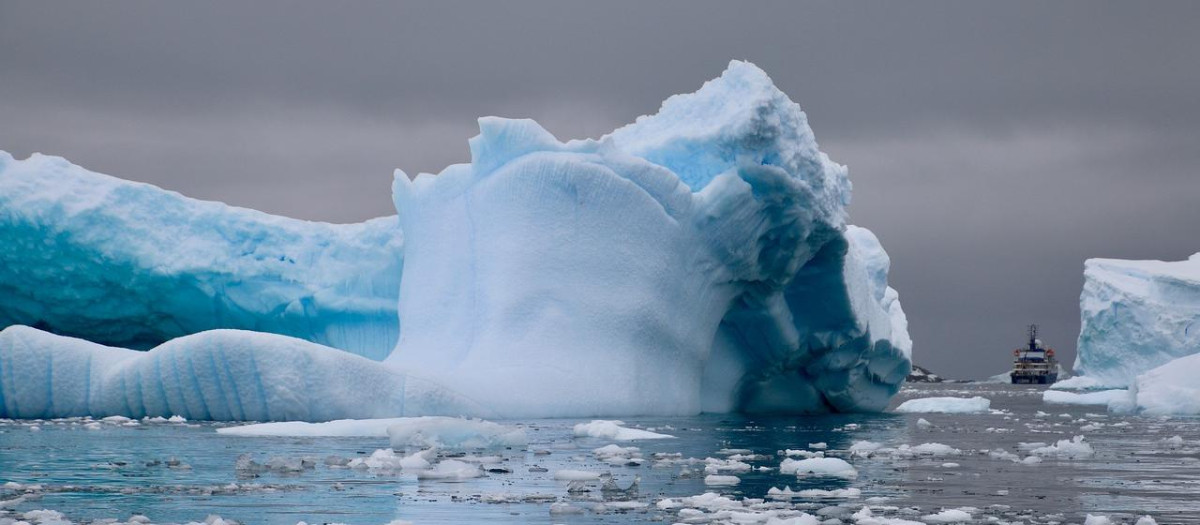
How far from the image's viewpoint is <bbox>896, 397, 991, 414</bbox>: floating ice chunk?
2555 cm

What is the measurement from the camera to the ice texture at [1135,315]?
34562 mm

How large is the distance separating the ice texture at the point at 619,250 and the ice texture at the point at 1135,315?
55.7ft

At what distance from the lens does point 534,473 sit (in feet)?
31.1

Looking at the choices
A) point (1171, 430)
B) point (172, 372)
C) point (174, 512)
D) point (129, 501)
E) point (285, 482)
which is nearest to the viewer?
point (174, 512)

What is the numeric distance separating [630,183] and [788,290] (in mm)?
4922

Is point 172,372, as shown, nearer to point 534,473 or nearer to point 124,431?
point 124,431

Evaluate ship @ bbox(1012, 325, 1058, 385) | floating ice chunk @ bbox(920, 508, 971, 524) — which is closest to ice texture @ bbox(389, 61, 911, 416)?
floating ice chunk @ bbox(920, 508, 971, 524)

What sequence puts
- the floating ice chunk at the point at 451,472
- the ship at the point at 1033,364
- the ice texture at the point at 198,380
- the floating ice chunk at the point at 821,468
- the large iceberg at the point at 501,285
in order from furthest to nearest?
the ship at the point at 1033,364, the large iceberg at the point at 501,285, the ice texture at the point at 198,380, the floating ice chunk at the point at 821,468, the floating ice chunk at the point at 451,472

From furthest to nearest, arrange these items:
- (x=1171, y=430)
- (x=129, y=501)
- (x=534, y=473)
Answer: (x=1171, y=430)
(x=534, y=473)
(x=129, y=501)

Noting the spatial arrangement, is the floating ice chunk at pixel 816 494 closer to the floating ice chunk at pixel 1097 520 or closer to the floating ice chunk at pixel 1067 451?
the floating ice chunk at pixel 1097 520

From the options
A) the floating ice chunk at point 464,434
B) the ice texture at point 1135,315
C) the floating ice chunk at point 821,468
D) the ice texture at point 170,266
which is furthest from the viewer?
the ice texture at point 1135,315

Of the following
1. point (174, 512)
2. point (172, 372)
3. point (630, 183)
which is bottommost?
point (174, 512)

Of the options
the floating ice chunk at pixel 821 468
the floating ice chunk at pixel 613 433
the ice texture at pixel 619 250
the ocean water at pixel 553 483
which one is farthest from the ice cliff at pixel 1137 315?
the floating ice chunk at pixel 821 468

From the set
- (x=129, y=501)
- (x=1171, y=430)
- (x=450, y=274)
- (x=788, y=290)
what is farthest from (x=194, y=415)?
(x=1171, y=430)
